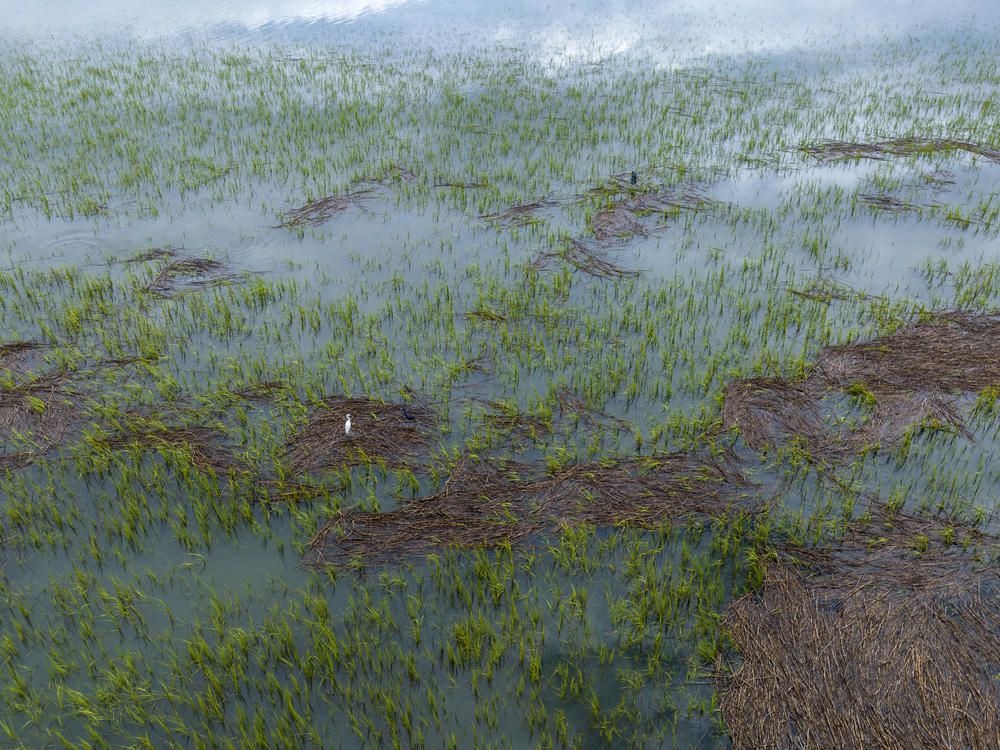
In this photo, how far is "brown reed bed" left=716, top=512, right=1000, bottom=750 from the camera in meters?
3.09

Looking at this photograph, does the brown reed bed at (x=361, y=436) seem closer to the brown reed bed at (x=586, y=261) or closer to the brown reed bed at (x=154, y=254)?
the brown reed bed at (x=586, y=261)

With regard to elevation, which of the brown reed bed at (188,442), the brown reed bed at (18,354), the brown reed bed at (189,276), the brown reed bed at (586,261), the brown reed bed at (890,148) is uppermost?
the brown reed bed at (890,148)

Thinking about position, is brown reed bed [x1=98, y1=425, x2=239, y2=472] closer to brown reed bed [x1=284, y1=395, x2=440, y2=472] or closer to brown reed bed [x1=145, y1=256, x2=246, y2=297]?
Answer: brown reed bed [x1=284, y1=395, x2=440, y2=472]

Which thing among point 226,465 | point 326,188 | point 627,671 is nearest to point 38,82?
point 326,188

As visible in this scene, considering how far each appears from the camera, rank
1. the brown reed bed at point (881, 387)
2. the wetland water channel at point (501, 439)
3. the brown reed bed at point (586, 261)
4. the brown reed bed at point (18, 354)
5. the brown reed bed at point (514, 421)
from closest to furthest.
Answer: the wetland water channel at point (501, 439) < the brown reed bed at point (881, 387) < the brown reed bed at point (514, 421) < the brown reed bed at point (18, 354) < the brown reed bed at point (586, 261)

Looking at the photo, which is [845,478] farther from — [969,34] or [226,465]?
[969,34]

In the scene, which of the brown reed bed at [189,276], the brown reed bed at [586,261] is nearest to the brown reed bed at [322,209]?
the brown reed bed at [189,276]

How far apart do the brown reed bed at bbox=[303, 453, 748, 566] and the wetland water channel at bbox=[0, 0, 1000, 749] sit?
3 cm

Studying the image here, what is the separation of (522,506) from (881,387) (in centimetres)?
386

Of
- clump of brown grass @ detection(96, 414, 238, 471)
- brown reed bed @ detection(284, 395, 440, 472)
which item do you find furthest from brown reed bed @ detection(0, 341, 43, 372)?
brown reed bed @ detection(284, 395, 440, 472)

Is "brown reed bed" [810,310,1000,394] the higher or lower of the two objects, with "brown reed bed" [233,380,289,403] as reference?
higher

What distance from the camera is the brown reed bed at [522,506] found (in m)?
4.32

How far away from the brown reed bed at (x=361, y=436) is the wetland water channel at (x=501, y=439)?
0.10ft

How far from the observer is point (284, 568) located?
4219 mm
